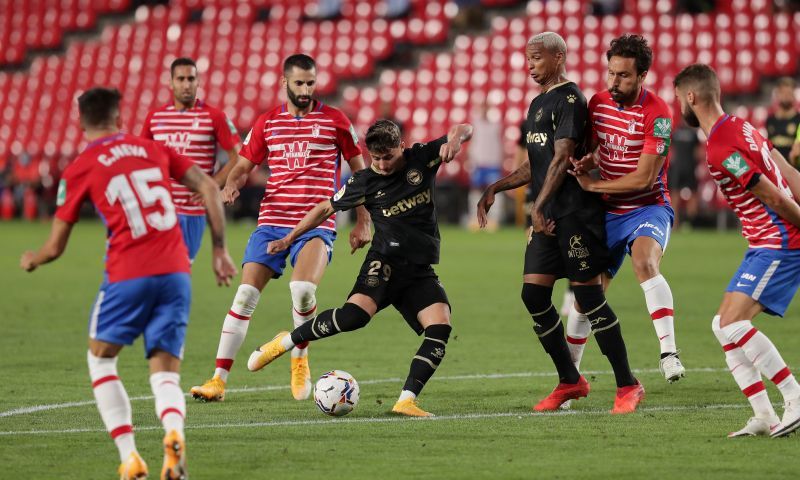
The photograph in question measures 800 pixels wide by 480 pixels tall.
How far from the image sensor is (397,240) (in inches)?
318

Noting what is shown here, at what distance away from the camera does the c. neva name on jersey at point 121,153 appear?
19.4 feet

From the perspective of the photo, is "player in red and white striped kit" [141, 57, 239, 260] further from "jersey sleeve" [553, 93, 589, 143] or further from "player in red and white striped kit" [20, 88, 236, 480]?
"player in red and white striped kit" [20, 88, 236, 480]

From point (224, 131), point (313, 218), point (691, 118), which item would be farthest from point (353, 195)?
point (224, 131)

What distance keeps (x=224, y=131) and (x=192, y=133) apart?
0.25 meters

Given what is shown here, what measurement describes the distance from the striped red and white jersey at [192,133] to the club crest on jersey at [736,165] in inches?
181

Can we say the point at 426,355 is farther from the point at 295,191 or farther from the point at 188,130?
the point at 188,130

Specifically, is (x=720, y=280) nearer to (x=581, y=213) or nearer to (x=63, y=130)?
(x=581, y=213)

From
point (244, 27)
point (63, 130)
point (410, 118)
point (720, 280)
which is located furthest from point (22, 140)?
point (720, 280)

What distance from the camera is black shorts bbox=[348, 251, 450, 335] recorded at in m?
8.05

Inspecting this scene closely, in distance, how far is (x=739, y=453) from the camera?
639 cm

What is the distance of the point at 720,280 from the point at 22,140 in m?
20.7

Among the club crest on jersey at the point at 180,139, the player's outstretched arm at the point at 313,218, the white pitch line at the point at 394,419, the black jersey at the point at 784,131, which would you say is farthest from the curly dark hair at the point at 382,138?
the black jersey at the point at 784,131

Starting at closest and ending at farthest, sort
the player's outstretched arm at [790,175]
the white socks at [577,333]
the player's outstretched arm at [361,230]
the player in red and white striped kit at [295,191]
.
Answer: the player's outstretched arm at [790,175]
the white socks at [577,333]
the player's outstretched arm at [361,230]
the player in red and white striped kit at [295,191]

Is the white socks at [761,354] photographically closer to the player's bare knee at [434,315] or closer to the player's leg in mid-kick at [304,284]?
the player's bare knee at [434,315]
